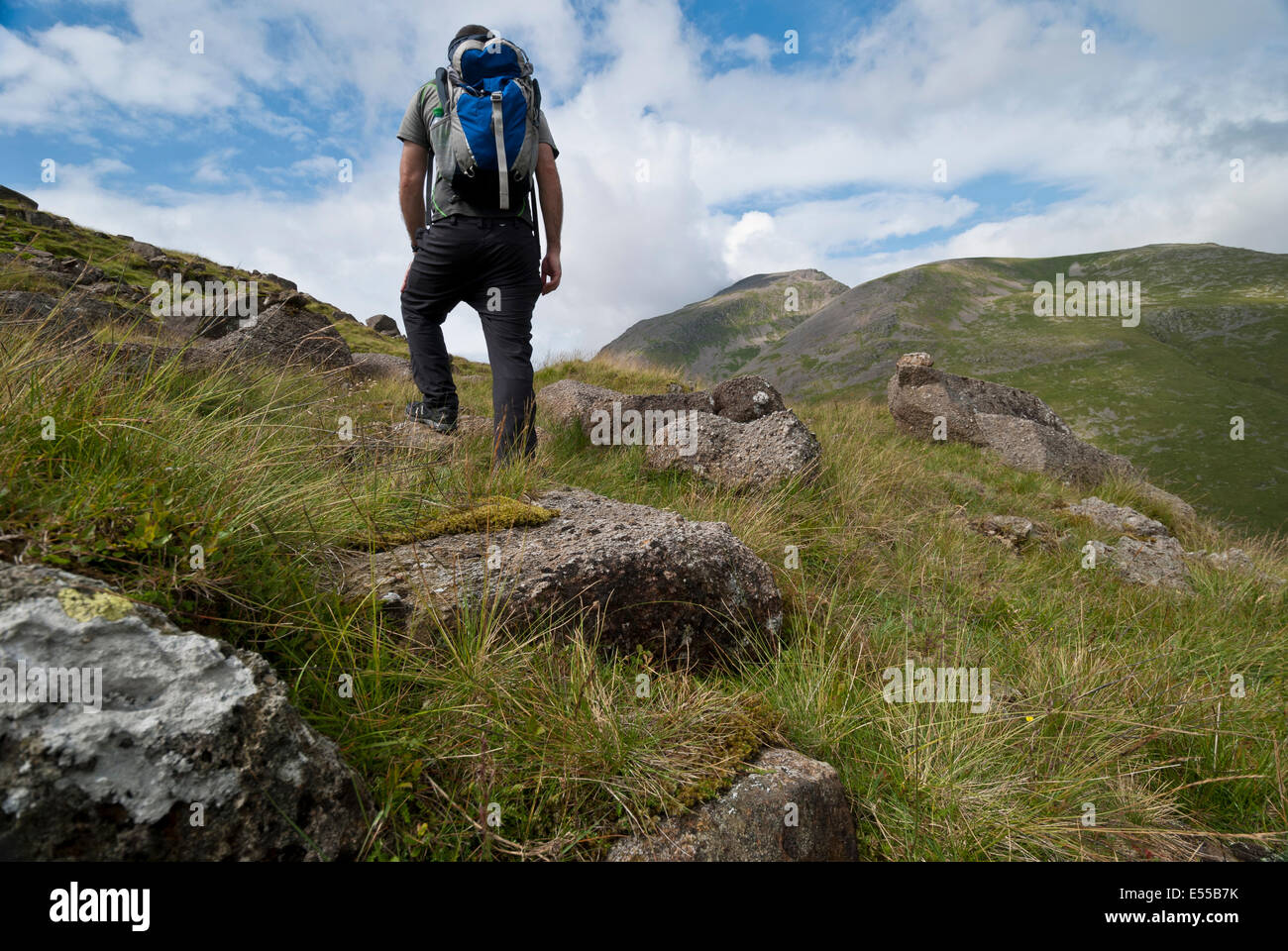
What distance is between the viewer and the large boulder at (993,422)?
1151 cm

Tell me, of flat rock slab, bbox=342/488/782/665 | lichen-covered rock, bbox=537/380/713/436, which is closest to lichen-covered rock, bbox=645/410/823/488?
lichen-covered rock, bbox=537/380/713/436

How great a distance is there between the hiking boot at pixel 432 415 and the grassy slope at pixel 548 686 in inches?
32.4

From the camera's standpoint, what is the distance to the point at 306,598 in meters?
2.02

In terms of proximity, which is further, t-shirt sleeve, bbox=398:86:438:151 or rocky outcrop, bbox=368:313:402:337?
rocky outcrop, bbox=368:313:402:337

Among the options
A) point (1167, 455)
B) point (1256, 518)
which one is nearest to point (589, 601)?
point (1256, 518)

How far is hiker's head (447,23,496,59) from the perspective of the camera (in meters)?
4.58

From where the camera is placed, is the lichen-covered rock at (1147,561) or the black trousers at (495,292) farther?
the lichen-covered rock at (1147,561)

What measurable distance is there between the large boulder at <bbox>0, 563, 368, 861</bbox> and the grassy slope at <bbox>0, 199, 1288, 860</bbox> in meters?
0.18

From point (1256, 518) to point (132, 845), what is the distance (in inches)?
3209

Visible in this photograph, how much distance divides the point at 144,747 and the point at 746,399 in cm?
860

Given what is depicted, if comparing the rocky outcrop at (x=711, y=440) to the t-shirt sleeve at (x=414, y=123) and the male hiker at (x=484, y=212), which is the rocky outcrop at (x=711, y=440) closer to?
the male hiker at (x=484, y=212)

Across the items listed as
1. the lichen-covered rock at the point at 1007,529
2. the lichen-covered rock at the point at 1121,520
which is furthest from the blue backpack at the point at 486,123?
the lichen-covered rock at the point at 1121,520

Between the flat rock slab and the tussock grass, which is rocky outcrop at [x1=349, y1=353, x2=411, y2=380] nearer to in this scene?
the tussock grass

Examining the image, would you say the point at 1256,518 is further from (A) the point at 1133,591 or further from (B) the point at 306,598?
(B) the point at 306,598
